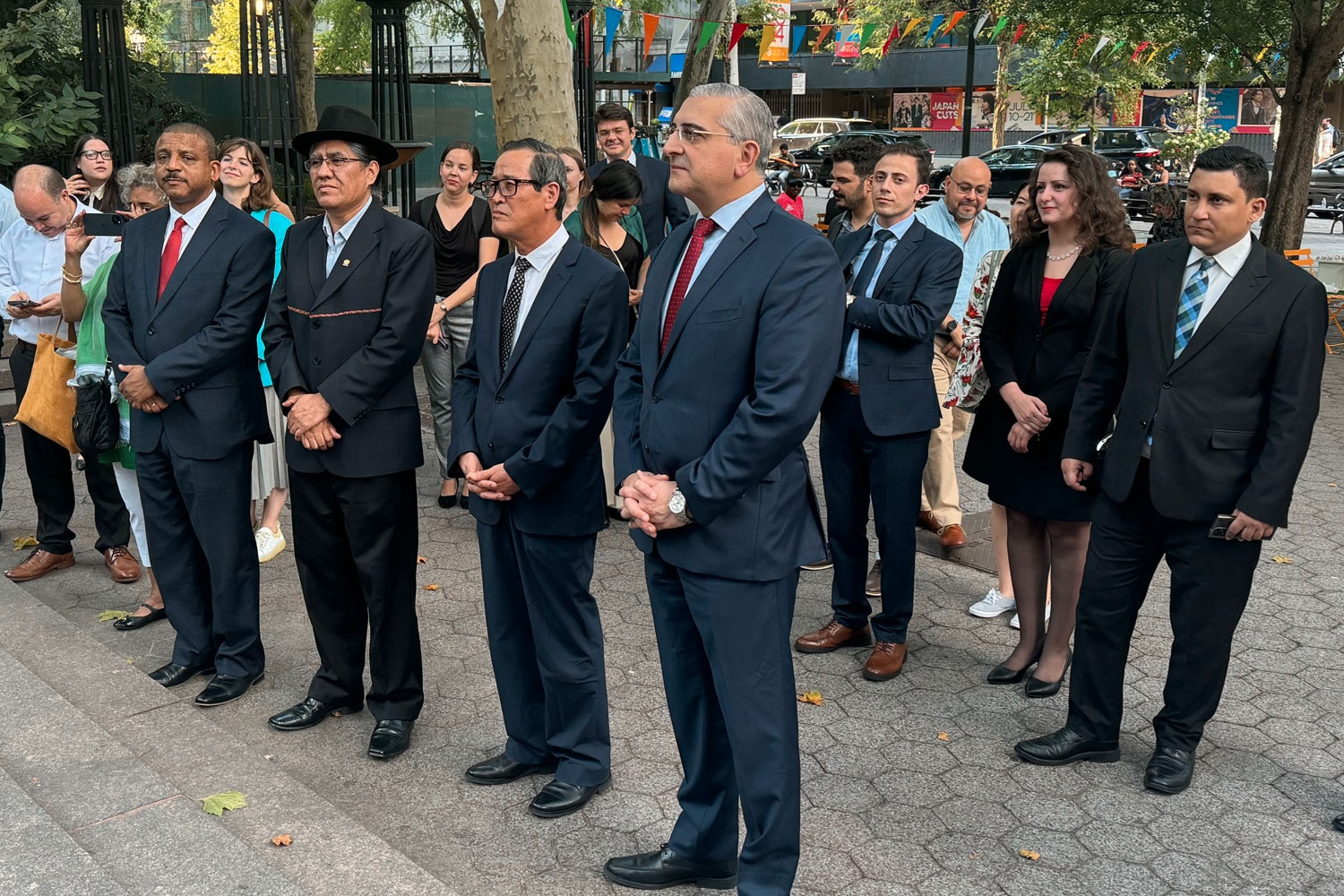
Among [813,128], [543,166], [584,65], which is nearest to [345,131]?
[543,166]

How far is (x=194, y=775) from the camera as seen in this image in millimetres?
4180

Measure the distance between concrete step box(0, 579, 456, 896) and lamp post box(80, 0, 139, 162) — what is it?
7.17m

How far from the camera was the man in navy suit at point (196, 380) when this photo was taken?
15.7 ft

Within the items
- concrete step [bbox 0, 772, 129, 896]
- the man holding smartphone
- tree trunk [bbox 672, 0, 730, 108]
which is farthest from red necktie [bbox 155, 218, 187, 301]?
tree trunk [bbox 672, 0, 730, 108]

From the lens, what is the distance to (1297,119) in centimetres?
1467

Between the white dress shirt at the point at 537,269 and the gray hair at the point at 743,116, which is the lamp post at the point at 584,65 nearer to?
the white dress shirt at the point at 537,269

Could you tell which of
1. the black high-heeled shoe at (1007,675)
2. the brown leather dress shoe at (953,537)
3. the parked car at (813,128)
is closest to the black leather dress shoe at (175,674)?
the black high-heeled shoe at (1007,675)

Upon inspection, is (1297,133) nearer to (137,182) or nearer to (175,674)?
(137,182)

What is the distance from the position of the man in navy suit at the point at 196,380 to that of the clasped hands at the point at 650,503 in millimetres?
2143

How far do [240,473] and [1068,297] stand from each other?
3.21 m

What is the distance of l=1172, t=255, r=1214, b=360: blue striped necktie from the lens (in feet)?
13.8

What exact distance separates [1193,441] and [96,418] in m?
4.31

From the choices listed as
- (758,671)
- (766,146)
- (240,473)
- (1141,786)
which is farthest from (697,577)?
(240,473)

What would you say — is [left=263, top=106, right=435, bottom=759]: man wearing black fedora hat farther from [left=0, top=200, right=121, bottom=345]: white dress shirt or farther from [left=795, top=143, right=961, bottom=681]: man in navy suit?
[left=0, top=200, right=121, bottom=345]: white dress shirt
